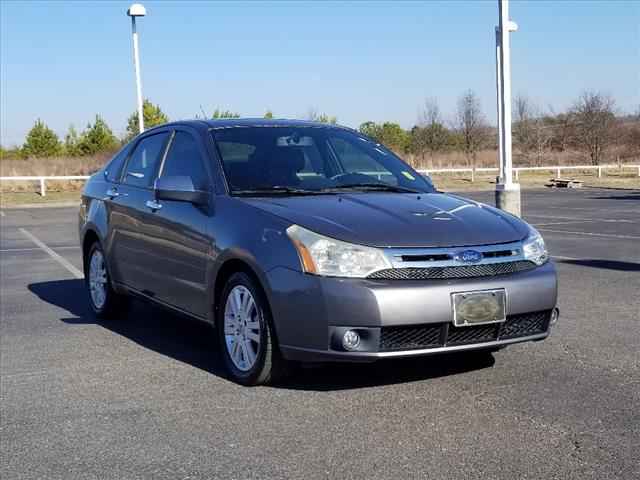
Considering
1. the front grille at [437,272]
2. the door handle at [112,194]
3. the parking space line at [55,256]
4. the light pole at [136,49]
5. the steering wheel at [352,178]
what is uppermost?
the light pole at [136,49]

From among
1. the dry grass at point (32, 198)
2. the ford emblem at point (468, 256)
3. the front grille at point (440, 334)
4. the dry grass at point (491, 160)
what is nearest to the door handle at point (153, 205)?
the front grille at point (440, 334)

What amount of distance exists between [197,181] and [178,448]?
2.20 metres

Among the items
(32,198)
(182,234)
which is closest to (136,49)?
(32,198)

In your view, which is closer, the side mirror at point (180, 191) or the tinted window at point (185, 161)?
the side mirror at point (180, 191)

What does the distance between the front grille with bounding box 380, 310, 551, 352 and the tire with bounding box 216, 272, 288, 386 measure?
718 mm

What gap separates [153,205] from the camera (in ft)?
21.1

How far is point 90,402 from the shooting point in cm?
509

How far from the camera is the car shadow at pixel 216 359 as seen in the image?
5355 mm

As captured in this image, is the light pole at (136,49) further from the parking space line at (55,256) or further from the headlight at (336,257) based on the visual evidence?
the headlight at (336,257)

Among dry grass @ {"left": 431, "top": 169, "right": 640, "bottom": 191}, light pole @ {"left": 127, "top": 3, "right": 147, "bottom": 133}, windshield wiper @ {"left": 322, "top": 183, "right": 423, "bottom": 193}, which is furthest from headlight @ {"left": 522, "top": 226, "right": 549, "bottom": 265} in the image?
dry grass @ {"left": 431, "top": 169, "right": 640, "bottom": 191}

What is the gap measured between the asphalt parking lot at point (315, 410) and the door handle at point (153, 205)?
1.03 m

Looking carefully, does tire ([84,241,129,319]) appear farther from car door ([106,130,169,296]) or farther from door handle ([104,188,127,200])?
door handle ([104,188,127,200])

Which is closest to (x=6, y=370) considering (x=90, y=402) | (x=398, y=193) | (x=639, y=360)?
(x=90, y=402)

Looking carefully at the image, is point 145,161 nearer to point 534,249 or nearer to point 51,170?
point 534,249
